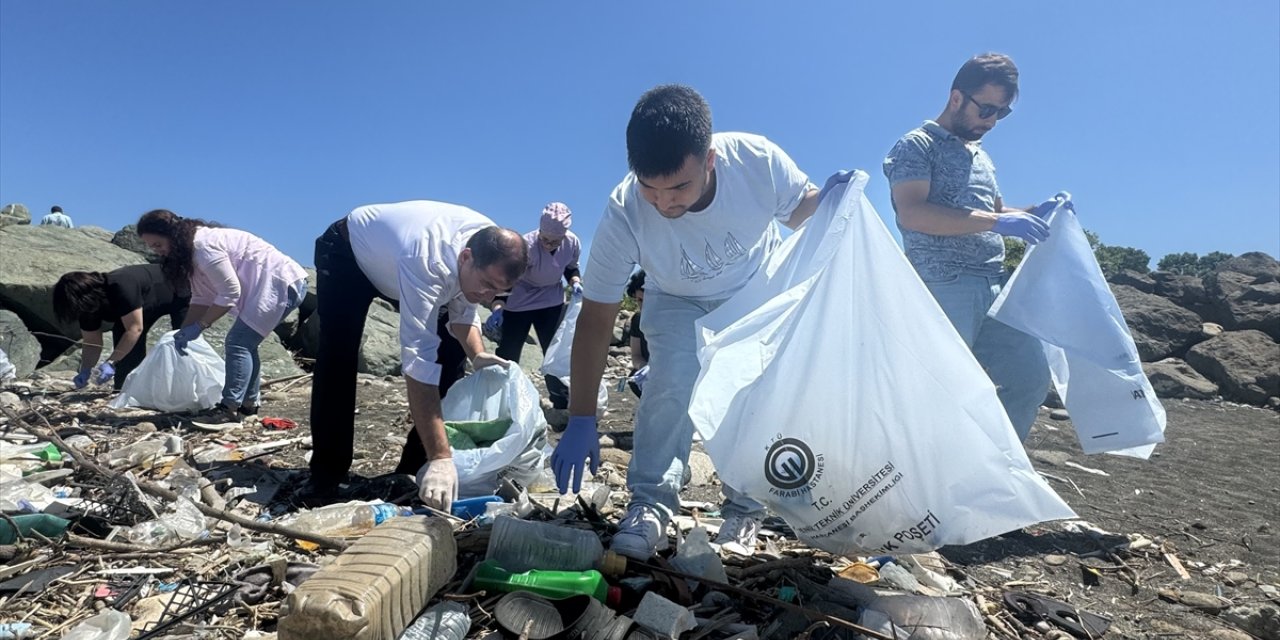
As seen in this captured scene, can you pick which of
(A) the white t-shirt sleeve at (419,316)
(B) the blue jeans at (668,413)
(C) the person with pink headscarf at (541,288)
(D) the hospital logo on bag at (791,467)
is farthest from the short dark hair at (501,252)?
(C) the person with pink headscarf at (541,288)

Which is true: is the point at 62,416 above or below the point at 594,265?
below

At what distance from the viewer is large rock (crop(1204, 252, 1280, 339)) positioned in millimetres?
10758

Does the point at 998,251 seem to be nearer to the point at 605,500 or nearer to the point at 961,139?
the point at 961,139

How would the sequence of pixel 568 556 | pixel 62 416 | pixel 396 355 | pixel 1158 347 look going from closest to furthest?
1. pixel 568 556
2. pixel 62 416
3. pixel 396 355
4. pixel 1158 347

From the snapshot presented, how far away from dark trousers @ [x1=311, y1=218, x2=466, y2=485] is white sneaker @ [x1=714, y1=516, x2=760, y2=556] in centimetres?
153

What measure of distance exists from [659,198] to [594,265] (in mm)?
380

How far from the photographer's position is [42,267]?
885cm

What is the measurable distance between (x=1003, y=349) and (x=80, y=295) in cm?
651

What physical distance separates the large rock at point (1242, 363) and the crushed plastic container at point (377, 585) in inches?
417

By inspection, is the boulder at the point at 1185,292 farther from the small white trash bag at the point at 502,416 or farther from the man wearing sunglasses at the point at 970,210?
the small white trash bag at the point at 502,416

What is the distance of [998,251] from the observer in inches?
123

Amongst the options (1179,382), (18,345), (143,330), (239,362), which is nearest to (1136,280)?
(1179,382)

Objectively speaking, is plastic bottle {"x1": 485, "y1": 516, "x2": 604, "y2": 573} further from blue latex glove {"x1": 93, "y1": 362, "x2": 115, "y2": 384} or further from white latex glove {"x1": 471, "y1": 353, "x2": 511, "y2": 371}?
blue latex glove {"x1": 93, "y1": 362, "x2": 115, "y2": 384}

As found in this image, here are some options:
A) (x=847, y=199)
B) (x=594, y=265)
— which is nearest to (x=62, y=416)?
(x=594, y=265)
